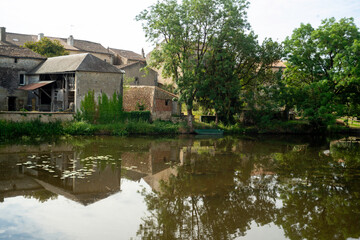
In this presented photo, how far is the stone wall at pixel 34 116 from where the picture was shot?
2310 centimetres

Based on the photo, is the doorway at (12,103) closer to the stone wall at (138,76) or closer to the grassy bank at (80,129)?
the grassy bank at (80,129)

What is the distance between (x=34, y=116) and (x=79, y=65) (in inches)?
259

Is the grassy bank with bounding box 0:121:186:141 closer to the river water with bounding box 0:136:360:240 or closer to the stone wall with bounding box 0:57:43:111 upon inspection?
the river water with bounding box 0:136:360:240

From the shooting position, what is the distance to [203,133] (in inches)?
1197

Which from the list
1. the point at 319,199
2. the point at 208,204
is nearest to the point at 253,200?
the point at 208,204

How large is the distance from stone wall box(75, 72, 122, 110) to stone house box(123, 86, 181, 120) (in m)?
2.91

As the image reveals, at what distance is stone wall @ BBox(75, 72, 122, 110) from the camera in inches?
1110

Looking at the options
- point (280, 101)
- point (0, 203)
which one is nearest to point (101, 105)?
point (280, 101)

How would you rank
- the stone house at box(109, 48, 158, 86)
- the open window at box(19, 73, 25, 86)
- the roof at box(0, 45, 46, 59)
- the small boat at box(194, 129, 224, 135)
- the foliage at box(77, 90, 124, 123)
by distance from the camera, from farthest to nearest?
the stone house at box(109, 48, 158, 86) → the open window at box(19, 73, 25, 86) → the roof at box(0, 45, 46, 59) → the small boat at box(194, 129, 224, 135) → the foliage at box(77, 90, 124, 123)

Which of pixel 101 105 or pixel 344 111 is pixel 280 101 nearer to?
pixel 344 111

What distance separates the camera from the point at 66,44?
53.3 meters

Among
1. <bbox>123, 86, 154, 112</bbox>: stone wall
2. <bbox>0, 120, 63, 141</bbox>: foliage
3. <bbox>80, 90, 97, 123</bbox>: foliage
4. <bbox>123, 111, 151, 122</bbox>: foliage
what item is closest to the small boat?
<bbox>123, 111, 151, 122</bbox>: foliage

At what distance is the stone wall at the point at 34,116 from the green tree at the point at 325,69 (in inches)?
828

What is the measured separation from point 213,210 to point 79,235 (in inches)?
139
